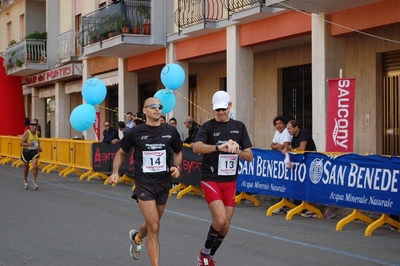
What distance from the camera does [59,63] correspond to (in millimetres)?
36594

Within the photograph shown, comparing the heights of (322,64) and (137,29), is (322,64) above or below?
below

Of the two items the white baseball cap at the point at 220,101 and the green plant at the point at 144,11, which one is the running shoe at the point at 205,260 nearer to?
the white baseball cap at the point at 220,101

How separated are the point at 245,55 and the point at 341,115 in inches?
342

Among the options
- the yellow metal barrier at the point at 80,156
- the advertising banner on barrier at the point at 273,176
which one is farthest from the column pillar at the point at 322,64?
the yellow metal barrier at the point at 80,156

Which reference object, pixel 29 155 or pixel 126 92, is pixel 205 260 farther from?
pixel 126 92

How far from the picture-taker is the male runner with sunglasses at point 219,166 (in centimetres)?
835

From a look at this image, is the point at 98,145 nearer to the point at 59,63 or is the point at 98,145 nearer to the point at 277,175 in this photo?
the point at 277,175

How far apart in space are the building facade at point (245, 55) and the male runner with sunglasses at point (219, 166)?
336 inches

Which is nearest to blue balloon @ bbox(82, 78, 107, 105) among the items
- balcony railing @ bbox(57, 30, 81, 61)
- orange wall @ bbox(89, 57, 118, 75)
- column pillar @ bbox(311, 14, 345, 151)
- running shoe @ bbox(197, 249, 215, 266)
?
column pillar @ bbox(311, 14, 345, 151)

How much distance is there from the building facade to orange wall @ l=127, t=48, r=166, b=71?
4 centimetres

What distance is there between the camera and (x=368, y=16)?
1670 centimetres

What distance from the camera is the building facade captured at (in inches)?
717

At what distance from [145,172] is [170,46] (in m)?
18.4

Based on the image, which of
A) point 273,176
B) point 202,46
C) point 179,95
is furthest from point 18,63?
point 273,176
